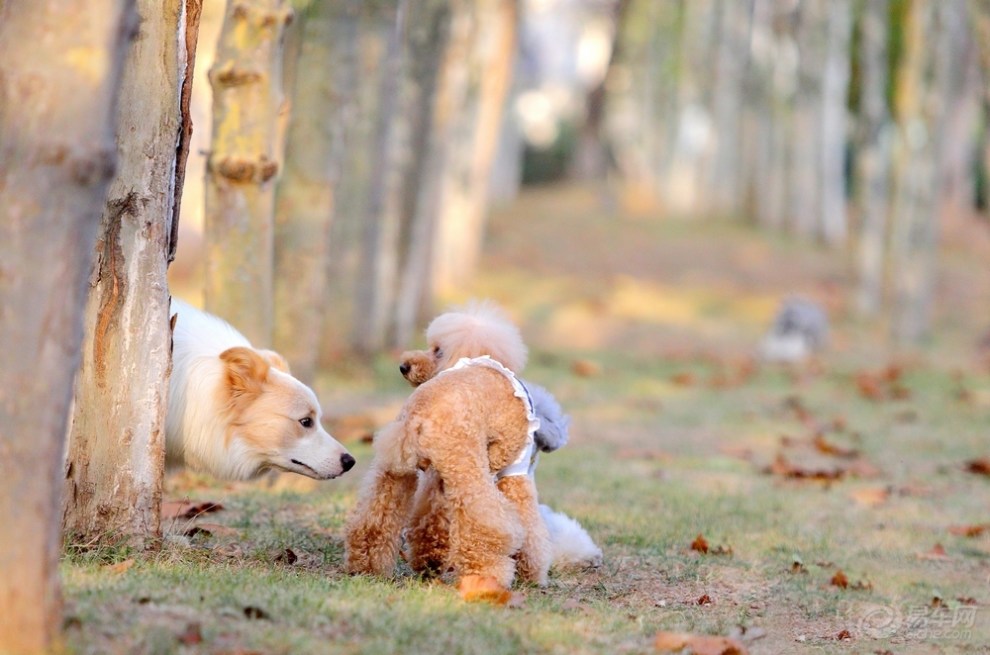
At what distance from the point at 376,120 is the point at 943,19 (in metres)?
11.1

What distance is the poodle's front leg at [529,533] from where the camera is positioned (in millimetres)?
5488

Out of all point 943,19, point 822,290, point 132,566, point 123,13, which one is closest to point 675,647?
point 132,566

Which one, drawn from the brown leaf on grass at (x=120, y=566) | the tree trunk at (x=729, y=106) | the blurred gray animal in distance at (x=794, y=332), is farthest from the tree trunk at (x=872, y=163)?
the brown leaf on grass at (x=120, y=566)

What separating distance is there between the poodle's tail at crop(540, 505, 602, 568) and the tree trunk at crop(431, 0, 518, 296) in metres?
15.0

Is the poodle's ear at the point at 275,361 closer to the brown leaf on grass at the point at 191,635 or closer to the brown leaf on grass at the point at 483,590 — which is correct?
the brown leaf on grass at the point at 483,590

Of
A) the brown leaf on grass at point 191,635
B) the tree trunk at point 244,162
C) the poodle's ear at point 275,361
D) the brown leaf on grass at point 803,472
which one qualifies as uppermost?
the tree trunk at point 244,162

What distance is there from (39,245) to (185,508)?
299 cm

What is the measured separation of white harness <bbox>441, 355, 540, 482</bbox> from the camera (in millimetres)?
5389

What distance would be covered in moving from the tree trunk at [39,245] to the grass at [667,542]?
12.0 inches

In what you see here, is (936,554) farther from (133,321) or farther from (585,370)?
(585,370)

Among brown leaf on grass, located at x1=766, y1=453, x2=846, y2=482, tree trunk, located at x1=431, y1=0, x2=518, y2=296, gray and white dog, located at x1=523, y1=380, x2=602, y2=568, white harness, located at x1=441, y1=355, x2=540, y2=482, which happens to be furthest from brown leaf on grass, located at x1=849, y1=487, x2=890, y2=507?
tree trunk, located at x1=431, y1=0, x2=518, y2=296

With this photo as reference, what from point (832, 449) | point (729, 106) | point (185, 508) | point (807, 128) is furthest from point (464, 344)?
point (729, 106)

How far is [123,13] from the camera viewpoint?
151 inches

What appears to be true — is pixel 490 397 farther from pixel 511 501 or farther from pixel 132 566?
pixel 132 566
